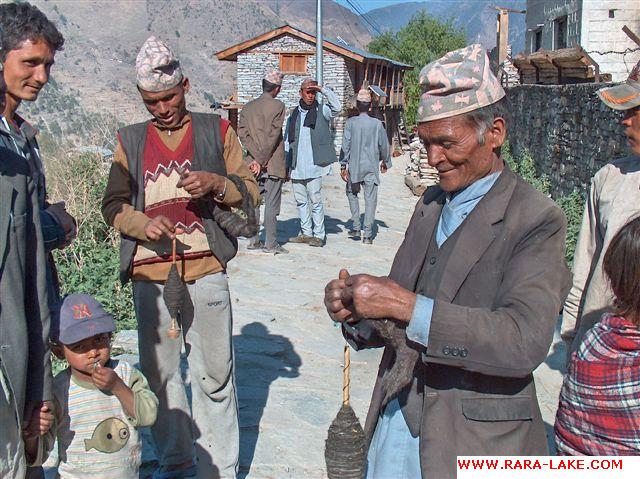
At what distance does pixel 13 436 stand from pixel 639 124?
2.66 meters

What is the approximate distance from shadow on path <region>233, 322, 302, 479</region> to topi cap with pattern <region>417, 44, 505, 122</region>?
277 cm


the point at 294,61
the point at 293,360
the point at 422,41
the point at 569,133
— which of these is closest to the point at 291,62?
the point at 294,61

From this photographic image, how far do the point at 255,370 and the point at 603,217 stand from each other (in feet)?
11.0

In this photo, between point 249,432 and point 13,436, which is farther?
point 249,432

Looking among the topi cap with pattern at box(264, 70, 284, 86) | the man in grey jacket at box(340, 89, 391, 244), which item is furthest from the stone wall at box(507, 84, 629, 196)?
the topi cap with pattern at box(264, 70, 284, 86)

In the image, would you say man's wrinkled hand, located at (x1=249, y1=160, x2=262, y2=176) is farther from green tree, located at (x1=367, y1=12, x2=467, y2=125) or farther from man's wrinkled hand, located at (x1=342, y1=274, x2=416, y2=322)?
green tree, located at (x1=367, y1=12, x2=467, y2=125)

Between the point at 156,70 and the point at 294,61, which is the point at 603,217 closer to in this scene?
the point at 156,70

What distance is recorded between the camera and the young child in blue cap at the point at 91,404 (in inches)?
125

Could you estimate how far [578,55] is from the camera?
42.0ft

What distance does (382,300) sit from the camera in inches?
84.4

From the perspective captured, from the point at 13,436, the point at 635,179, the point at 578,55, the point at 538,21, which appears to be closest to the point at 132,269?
the point at 13,436

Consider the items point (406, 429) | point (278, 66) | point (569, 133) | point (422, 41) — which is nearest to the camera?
point (406, 429)

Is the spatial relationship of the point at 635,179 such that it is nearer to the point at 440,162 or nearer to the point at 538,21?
the point at 440,162

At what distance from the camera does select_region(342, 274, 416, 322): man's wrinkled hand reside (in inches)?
83.9
